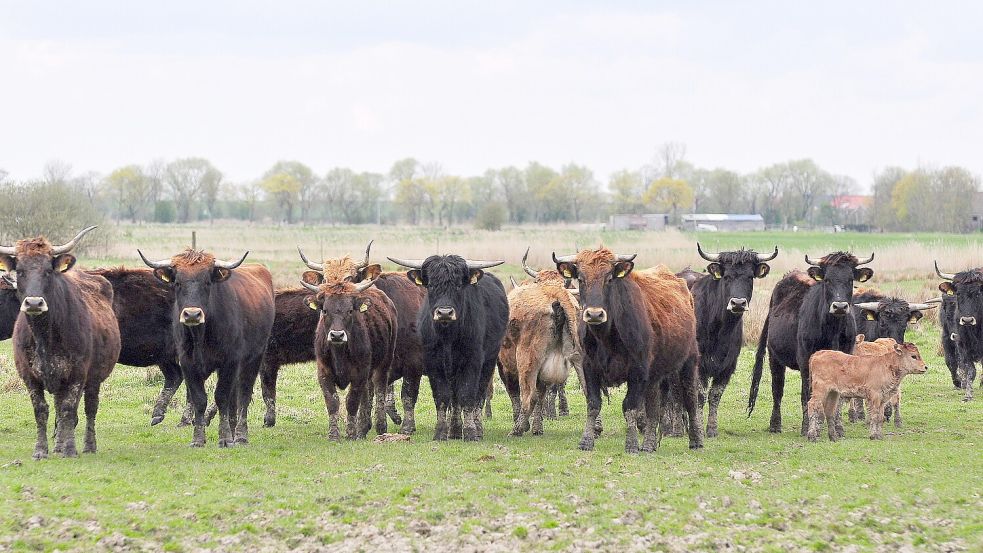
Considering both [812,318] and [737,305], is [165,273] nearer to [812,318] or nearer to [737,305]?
[737,305]

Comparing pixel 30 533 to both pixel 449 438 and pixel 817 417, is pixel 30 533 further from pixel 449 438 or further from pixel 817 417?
pixel 817 417

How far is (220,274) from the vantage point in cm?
1284

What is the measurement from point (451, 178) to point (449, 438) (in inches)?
5019

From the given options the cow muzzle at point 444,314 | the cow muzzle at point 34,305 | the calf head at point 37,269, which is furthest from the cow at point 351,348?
the cow muzzle at point 34,305

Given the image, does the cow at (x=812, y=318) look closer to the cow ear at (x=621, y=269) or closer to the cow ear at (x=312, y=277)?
the cow ear at (x=621, y=269)

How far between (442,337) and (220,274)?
2680 millimetres

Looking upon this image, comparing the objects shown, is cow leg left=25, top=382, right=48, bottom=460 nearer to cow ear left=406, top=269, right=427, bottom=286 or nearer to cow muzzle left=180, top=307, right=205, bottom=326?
cow muzzle left=180, top=307, right=205, bottom=326

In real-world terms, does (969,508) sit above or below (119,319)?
below

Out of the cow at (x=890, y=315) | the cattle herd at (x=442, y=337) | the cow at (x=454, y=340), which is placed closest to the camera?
the cattle herd at (x=442, y=337)

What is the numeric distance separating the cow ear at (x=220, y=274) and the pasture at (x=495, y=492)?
6.35 feet

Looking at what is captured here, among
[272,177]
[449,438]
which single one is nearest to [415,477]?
[449,438]

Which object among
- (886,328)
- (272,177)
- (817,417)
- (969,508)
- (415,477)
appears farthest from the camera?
(272,177)

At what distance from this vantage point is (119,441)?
43.6 ft

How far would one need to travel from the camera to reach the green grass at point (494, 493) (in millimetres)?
8609
